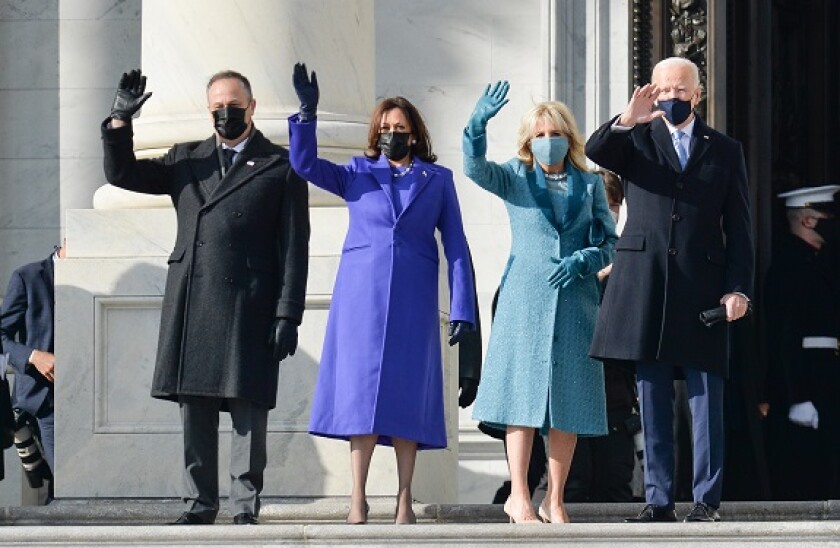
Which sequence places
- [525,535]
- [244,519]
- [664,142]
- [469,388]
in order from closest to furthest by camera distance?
[525,535] < [244,519] < [664,142] < [469,388]

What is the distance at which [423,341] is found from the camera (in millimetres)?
13195

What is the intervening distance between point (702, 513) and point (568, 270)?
4.40 ft

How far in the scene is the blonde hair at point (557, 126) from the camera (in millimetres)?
13234

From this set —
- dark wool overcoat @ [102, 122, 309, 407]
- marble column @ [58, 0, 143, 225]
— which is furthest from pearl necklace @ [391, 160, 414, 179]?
marble column @ [58, 0, 143, 225]

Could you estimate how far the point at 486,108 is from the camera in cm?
1298

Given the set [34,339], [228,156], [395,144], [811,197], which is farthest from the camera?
[811,197]

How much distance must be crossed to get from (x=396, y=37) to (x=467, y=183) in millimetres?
1038

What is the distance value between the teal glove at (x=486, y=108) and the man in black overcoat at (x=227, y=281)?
2.84 ft

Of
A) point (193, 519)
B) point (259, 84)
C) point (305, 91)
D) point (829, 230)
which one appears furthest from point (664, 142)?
point (829, 230)

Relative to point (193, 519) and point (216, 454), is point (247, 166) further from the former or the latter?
point (193, 519)

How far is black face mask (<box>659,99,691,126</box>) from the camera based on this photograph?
12992 millimetres

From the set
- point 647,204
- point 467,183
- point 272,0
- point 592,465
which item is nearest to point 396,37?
point 467,183

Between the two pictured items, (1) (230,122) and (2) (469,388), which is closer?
(1) (230,122)

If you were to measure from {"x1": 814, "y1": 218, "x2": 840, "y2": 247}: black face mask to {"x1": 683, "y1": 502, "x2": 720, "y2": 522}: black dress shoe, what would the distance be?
14.2 feet
